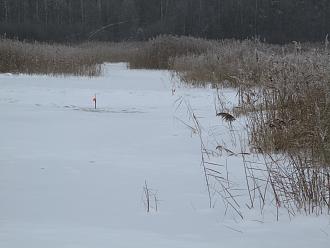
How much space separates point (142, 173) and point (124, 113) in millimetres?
3914

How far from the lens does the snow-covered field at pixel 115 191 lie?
93.4 inches

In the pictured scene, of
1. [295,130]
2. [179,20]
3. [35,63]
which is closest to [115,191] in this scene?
[295,130]

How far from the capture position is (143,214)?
2730 millimetres

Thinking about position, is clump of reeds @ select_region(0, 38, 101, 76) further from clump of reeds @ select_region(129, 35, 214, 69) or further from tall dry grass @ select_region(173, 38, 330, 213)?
tall dry grass @ select_region(173, 38, 330, 213)

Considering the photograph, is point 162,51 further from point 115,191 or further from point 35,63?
point 115,191

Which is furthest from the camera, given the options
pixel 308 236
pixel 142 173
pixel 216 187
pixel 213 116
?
pixel 213 116

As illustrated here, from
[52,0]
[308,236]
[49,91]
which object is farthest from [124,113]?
[52,0]

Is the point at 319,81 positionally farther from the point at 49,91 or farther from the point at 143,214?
the point at 49,91

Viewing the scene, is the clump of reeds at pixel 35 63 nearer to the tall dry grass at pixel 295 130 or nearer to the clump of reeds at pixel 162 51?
the clump of reeds at pixel 162 51

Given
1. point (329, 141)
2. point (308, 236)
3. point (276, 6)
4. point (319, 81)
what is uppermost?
point (276, 6)

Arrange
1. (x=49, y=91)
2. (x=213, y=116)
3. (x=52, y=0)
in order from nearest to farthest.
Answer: (x=213, y=116), (x=49, y=91), (x=52, y=0)

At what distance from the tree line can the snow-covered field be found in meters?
32.9

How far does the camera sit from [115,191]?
3.15 meters

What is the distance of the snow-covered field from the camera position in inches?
93.4
